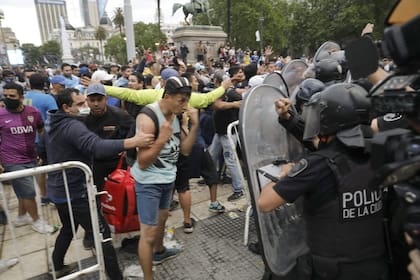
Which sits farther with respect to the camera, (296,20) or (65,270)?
(296,20)

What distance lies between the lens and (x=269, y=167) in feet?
6.62

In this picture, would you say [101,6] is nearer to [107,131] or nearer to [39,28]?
[107,131]

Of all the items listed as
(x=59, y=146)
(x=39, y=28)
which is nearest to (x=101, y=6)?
(x=59, y=146)

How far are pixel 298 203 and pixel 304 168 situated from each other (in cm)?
66

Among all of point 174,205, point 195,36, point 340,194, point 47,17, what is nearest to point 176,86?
point 340,194

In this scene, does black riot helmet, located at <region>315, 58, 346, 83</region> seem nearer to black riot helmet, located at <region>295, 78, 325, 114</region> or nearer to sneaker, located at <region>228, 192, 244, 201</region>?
black riot helmet, located at <region>295, 78, 325, 114</region>

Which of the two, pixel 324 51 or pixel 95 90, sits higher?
pixel 324 51

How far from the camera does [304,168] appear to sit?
1.57 metres

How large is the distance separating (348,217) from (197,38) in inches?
711

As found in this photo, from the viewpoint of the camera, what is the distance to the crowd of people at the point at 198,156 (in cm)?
159

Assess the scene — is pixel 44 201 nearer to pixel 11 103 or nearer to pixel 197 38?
pixel 11 103

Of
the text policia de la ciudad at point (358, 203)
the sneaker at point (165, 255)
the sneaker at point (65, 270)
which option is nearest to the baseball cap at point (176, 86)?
the text policia de la ciudad at point (358, 203)

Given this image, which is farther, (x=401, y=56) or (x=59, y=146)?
(x=59, y=146)

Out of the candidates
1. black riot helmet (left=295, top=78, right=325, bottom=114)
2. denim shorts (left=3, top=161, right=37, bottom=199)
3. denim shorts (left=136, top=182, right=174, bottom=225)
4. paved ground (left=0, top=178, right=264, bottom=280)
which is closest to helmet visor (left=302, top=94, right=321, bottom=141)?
black riot helmet (left=295, top=78, right=325, bottom=114)
